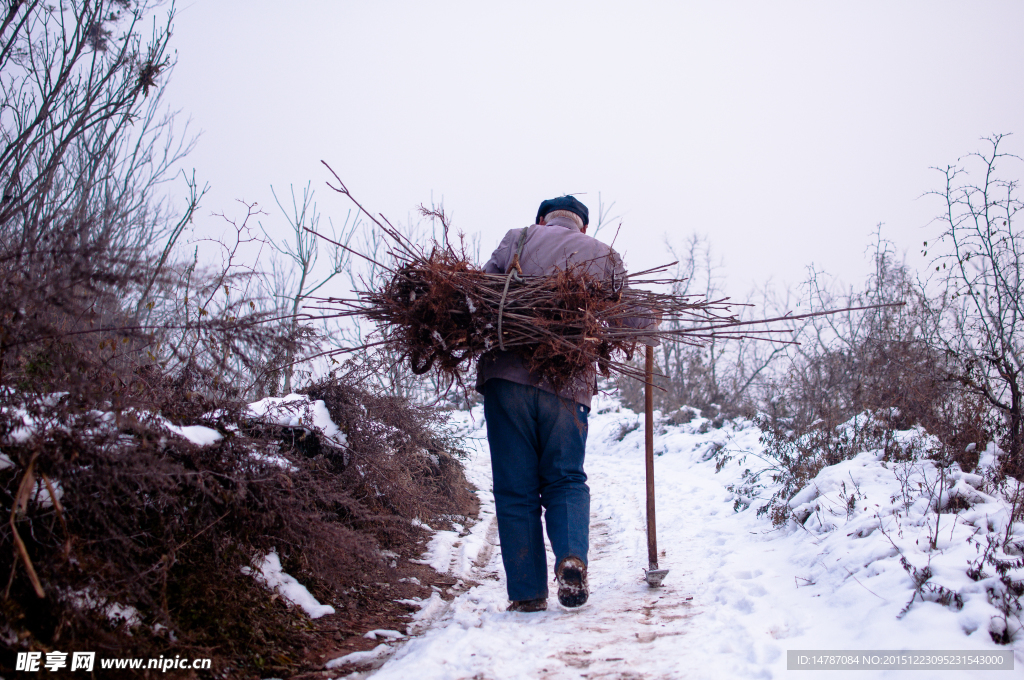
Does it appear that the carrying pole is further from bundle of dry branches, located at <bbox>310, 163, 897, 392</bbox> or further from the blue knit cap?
the blue knit cap

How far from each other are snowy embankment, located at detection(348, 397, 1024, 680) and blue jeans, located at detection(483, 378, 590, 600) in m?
0.30

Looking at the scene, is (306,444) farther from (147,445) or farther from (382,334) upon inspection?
(147,445)

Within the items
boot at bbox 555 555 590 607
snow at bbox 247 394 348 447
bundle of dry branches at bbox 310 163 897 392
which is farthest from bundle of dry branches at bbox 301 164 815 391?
boot at bbox 555 555 590 607

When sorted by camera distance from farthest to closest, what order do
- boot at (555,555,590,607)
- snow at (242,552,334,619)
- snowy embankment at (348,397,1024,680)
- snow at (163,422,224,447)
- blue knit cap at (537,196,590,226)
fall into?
1. blue knit cap at (537,196,590,226)
2. boot at (555,555,590,607)
3. snow at (242,552,334,619)
4. snow at (163,422,224,447)
5. snowy embankment at (348,397,1024,680)

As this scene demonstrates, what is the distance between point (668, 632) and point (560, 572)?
54 cm

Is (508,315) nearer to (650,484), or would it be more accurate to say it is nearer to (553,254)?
(553,254)

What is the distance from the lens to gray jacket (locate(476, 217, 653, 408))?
2984mm

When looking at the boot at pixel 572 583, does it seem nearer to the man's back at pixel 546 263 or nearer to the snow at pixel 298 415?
the man's back at pixel 546 263

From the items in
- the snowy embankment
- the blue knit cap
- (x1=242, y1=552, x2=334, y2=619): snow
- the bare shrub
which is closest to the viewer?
the bare shrub

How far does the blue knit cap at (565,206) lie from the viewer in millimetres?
3641

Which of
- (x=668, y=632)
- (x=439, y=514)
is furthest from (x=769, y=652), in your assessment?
(x=439, y=514)

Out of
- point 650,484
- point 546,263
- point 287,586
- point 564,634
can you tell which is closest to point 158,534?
point 287,586

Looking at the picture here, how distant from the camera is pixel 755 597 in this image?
9.05ft

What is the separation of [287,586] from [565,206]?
2.52 meters
